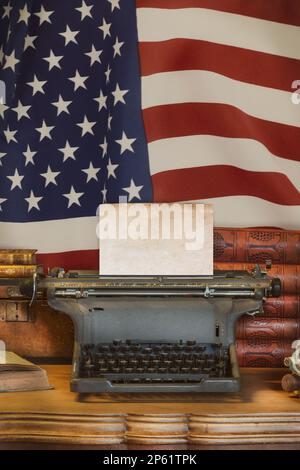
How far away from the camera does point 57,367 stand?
7.91ft

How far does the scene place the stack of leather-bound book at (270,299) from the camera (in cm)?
254

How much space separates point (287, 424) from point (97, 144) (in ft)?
4.87

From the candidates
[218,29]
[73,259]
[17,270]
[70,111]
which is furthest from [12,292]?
[218,29]

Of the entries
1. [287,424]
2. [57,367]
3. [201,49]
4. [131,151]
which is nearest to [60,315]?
[57,367]

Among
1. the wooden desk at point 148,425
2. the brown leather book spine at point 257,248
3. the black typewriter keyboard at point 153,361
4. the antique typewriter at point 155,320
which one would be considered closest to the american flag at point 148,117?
the brown leather book spine at point 257,248

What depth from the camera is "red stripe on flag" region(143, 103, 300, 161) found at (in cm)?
279

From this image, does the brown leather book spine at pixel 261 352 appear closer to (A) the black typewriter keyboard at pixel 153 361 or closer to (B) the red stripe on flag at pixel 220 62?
(A) the black typewriter keyboard at pixel 153 361

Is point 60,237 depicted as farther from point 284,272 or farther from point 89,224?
point 284,272

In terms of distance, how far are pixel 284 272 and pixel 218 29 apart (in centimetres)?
104

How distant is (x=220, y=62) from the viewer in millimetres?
2818

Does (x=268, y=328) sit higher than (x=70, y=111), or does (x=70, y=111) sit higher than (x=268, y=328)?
(x=70, y=111)

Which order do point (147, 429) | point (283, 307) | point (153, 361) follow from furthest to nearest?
point (283, 307)
point (153, 361)
point (147, 429)
